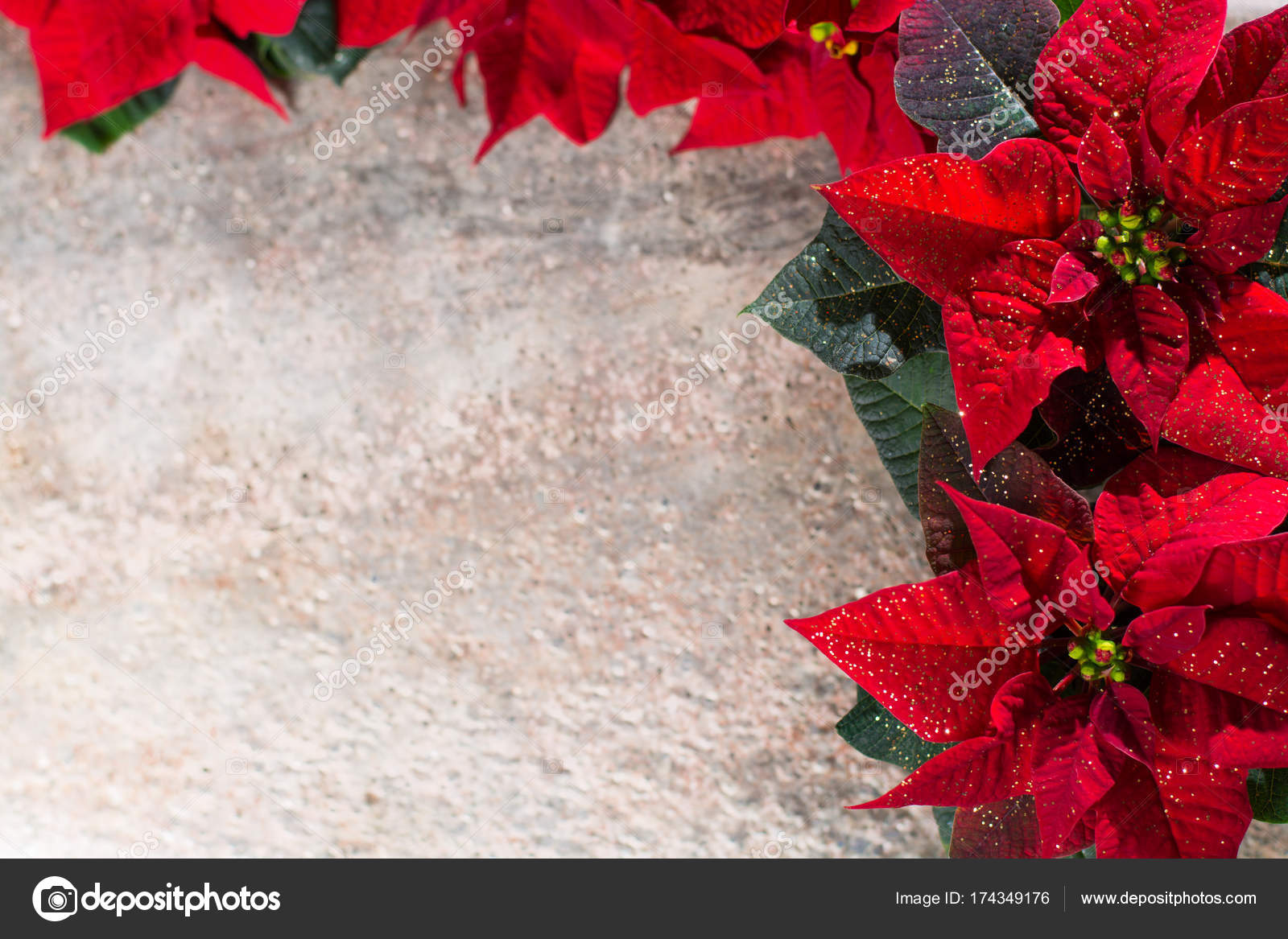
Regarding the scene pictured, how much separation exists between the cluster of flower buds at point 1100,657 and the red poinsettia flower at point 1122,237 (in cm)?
11

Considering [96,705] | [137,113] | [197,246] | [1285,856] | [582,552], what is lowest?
[1285,856]

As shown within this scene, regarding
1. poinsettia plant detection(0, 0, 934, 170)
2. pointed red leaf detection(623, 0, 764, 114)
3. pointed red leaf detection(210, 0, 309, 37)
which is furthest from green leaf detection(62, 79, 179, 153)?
pointed red leaf detection(623, 0, 764, 114)

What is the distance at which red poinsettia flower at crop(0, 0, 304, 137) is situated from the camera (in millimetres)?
662

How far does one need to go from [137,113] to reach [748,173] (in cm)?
50

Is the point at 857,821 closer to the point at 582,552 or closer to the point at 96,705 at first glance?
the point at 582,552

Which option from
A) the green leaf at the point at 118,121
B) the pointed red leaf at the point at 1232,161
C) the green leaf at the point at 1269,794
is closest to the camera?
the pointed red leaf at the point at 1232,161

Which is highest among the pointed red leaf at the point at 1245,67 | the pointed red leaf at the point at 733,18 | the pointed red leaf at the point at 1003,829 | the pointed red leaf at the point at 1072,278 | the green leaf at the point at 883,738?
the pointed red leaf at the point at 733,18

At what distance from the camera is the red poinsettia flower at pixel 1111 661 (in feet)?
1.48

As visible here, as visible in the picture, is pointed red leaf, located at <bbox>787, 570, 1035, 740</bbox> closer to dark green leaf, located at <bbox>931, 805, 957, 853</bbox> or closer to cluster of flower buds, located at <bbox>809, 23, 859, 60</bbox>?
dark green leaf, located at <bbox>931, 805, 957, 853</bbox>

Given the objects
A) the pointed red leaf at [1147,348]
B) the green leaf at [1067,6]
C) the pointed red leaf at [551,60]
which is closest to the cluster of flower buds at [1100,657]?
the pointed red leaf at [1147,348]

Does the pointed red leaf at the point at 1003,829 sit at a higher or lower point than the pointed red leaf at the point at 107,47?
lower
